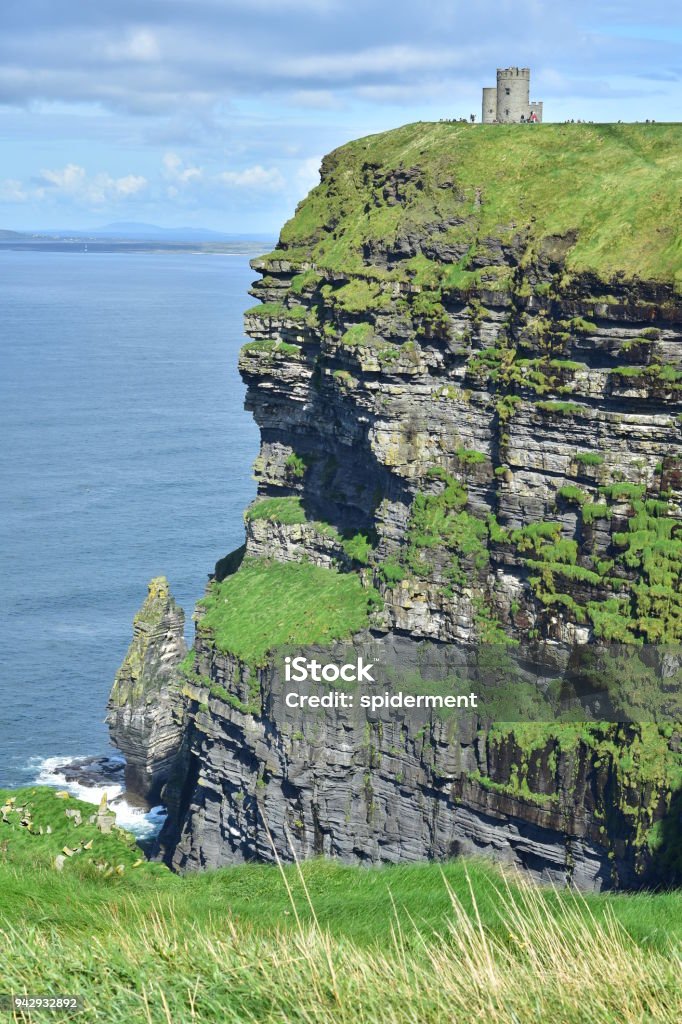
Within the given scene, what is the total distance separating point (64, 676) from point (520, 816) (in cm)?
4756

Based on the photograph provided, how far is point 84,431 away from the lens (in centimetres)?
16275

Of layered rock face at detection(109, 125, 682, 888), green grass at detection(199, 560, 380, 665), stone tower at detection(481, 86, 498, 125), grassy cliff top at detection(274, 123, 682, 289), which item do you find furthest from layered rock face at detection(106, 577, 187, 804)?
stone tower at detection(481, 86, 498, 125)

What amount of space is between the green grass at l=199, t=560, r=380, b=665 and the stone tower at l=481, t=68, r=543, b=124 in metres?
27.0

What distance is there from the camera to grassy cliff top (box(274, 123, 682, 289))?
5603 cm

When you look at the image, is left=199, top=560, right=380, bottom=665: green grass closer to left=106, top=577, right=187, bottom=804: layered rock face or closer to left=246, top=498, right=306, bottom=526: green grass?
left=246, top=498, right=306, bottom=526: green grass

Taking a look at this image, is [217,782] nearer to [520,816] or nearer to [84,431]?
[520,816]

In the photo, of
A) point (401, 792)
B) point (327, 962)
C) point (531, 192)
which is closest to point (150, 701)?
point (401, 792)

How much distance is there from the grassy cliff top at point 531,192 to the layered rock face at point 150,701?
2550cm

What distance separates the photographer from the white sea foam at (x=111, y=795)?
268 ft

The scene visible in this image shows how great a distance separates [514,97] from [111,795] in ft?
154

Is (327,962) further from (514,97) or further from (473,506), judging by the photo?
(514,97)

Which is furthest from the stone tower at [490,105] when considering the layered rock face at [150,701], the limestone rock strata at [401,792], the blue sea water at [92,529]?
the blue sea water at [92,529]

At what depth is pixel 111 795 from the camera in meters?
84.1

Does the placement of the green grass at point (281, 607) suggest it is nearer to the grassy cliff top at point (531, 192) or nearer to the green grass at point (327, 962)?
the grassy cliff top at point (531, 192)
